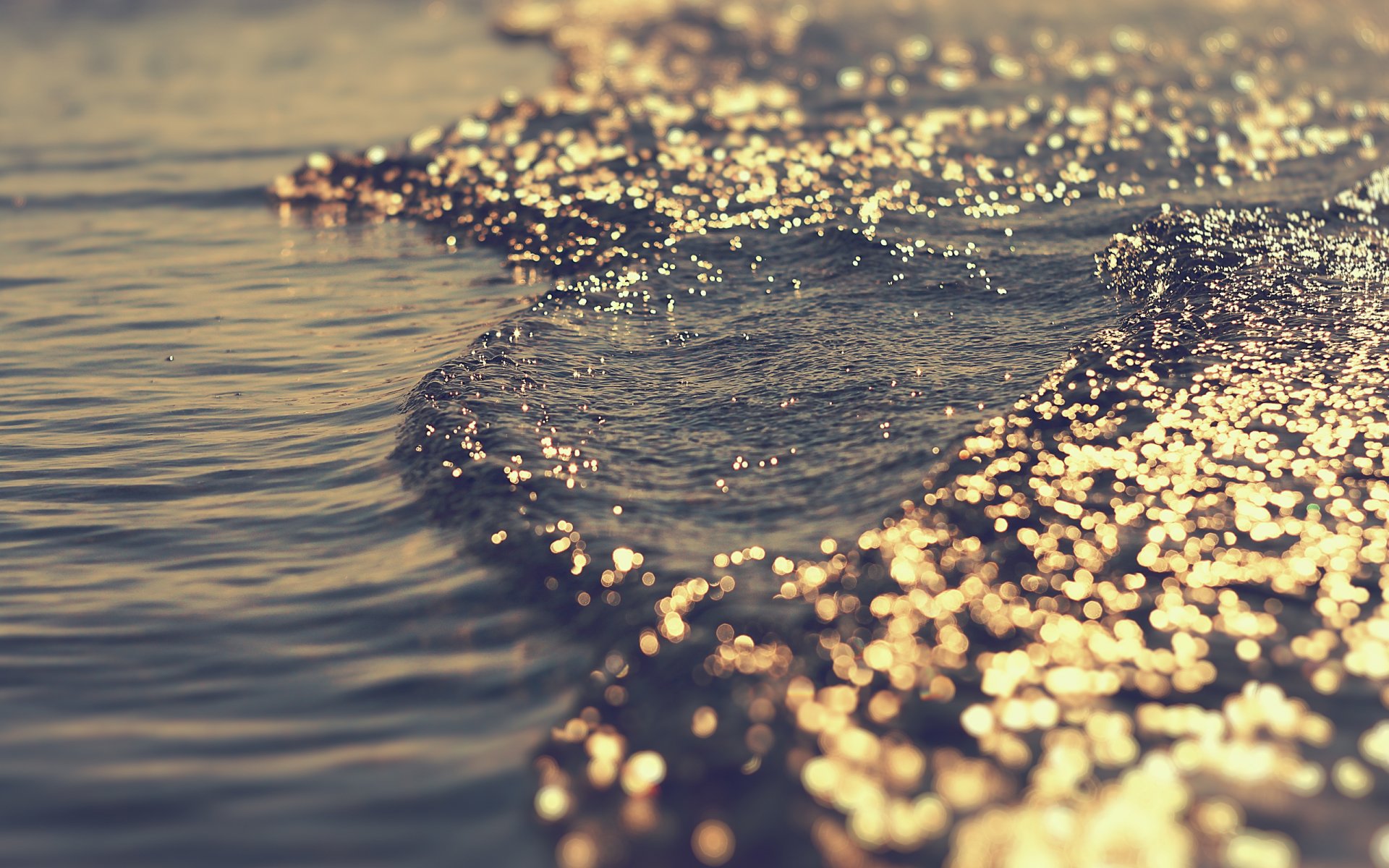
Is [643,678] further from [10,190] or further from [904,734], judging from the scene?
[10,190]

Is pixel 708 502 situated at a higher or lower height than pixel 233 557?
higher

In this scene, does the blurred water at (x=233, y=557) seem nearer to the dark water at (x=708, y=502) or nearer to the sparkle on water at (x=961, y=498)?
the dark water at (x=708, y=502)

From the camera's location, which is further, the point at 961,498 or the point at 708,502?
the point at 708,502

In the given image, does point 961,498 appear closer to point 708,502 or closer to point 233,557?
point 708,502

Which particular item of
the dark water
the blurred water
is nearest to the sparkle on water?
the dark water

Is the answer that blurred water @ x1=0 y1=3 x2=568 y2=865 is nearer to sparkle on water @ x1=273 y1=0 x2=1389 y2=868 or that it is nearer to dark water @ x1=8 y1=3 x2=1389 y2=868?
dark water @ x1=8 y1=3 x2=1389 y2=868

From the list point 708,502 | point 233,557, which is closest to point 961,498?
point 708,502
